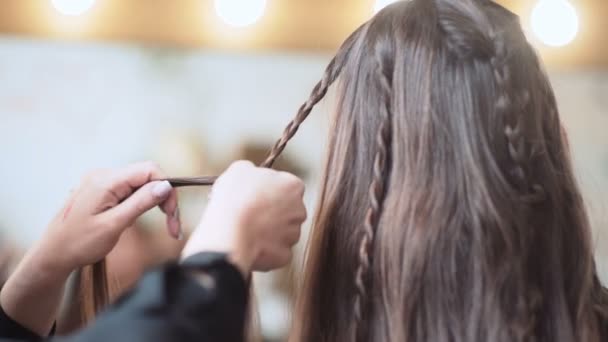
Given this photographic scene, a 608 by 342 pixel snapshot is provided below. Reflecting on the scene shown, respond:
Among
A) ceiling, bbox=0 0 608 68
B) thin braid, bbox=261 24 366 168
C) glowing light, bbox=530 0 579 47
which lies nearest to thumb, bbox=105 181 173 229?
thin braid, bbox=261 24 366 168

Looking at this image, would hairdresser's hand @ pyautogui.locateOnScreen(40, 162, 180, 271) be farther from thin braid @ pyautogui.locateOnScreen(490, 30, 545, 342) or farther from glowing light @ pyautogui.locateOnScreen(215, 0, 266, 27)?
glowing light @ pyautogui.locateOnScreen(215, 0, 266, 27)

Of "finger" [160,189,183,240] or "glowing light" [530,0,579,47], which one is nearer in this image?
"finger" [160,189,183,240]

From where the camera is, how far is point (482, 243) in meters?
0.57

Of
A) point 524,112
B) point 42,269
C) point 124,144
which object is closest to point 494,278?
point 524,112

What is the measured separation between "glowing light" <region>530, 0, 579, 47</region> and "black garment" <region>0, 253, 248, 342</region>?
3.67ft

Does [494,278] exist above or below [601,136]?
above

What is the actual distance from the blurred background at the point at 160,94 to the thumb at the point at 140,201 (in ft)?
1.52

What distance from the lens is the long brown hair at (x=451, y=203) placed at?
570mm

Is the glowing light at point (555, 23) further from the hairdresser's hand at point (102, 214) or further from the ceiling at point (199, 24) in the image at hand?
the hairdresser's hand at point (102, 214)

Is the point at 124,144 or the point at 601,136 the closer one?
the point at 124,144

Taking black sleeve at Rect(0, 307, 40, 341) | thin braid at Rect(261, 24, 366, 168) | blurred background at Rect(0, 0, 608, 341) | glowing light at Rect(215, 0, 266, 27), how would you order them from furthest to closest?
glowing light at Rect(215, 0, 266, 27)
blurred background at Rect(0, 0, 608, 341)
black sleeve at Rect(0, 307, 40, 341)
thin braid at Rect(261, 24, 366, 168)

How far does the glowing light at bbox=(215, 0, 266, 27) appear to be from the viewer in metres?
1.33

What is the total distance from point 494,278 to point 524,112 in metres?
0.13

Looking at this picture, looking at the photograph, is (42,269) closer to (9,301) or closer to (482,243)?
(9,301)
